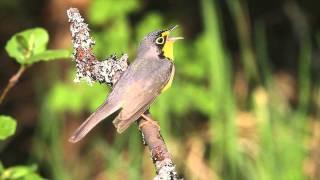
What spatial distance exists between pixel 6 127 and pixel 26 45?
203 millimetres

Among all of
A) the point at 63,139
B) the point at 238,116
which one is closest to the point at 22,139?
the point at 63,139

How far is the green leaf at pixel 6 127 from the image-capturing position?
1438 mm

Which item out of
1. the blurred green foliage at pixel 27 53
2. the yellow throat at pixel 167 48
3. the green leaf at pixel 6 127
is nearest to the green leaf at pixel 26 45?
the blurred green foliage at pixel 27 53

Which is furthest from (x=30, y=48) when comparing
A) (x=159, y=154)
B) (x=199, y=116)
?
(x=199, y=116)

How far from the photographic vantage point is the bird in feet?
4.19

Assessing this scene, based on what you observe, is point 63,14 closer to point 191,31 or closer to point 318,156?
point 191,31

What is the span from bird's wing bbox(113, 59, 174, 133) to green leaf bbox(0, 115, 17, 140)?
0.78ft

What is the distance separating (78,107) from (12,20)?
1390 millimetres

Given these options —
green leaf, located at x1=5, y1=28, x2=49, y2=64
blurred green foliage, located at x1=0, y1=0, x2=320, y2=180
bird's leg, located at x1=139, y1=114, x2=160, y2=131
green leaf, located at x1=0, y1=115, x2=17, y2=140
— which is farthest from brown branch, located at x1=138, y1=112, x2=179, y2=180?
blurred green foliage, located at x1=0, y1=0, x2=320, y2=180

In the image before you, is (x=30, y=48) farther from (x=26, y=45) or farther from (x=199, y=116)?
(x=199, y=116)

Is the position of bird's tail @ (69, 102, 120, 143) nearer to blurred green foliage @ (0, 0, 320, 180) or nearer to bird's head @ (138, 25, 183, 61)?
bird's head @ (138, 25, 183, 61)

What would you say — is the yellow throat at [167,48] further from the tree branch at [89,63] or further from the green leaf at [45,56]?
the green leaf at [45,56]

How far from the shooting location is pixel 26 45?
5.23 feet

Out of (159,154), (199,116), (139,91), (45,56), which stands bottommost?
(159,154)
